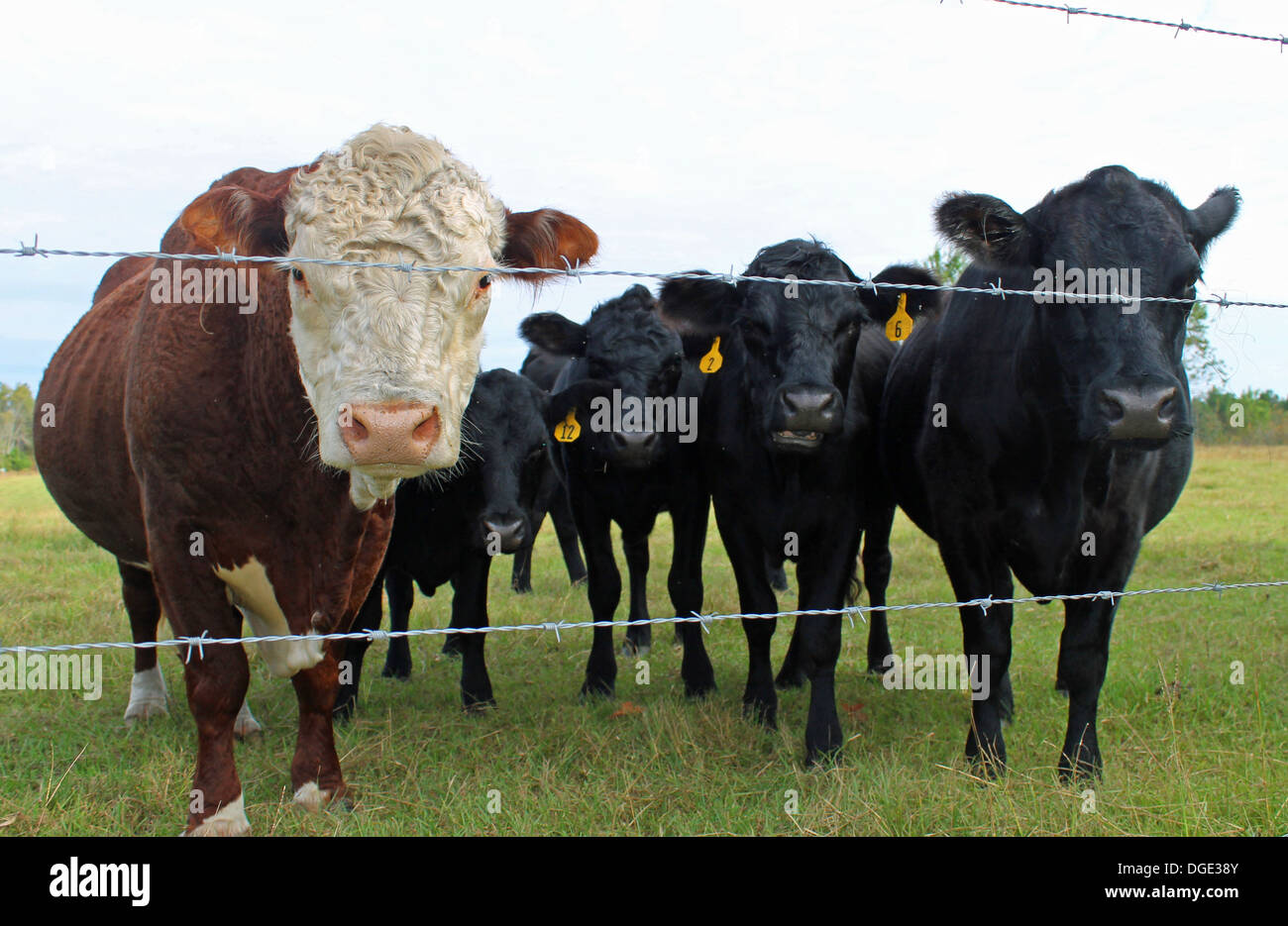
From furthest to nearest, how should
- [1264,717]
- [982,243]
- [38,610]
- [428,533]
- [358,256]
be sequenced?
[38,610] → [428,533] → [1264,717] → [982,243] → [358,256]

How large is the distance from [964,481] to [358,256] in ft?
7.99

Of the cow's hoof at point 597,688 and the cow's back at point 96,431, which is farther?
the cow's hoof at point 597,688

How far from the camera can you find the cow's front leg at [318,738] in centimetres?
345

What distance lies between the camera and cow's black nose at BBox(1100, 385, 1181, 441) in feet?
10.0

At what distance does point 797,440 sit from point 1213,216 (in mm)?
1758

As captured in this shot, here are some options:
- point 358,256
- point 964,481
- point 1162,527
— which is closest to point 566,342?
point 964,481

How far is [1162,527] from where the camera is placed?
1195cm

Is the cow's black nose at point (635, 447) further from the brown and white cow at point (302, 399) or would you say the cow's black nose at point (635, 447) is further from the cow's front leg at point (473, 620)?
the brown and white cow at point (302, 399)

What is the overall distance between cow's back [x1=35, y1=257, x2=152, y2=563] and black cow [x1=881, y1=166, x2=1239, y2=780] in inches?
123

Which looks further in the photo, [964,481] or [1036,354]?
[964,481]

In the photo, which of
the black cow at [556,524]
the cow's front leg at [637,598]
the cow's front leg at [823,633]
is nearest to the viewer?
the cow's front leg at [823,633]

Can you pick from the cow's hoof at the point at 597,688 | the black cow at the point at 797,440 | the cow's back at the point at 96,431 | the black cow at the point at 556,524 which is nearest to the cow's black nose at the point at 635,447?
the black cow at the point at 797,440
